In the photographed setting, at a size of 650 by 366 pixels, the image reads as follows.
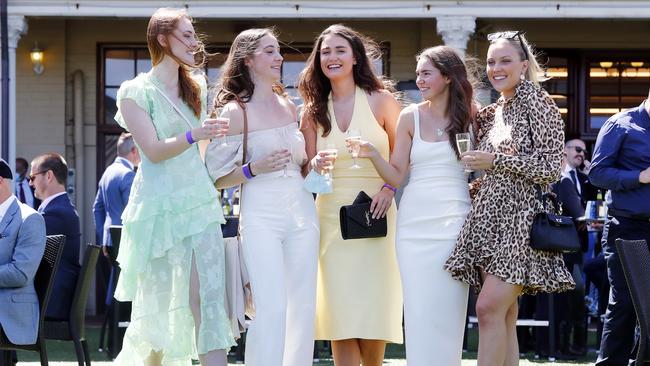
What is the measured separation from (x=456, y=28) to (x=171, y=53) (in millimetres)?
8737

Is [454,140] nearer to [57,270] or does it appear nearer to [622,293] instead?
[622,293]

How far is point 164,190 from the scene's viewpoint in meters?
6.13

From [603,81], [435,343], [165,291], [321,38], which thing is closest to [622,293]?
[435,343]

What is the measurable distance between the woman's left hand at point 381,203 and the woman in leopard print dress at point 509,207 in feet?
1.50

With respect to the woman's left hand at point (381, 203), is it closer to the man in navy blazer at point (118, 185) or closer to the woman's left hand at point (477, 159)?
the woman's left hand at point (477, 159)

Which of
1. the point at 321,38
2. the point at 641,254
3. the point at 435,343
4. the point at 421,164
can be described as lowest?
the point at 435,343

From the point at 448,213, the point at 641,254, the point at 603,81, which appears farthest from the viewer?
the point at 603,81

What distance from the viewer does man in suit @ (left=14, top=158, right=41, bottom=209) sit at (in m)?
14.6

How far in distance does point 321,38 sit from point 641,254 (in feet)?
6.91

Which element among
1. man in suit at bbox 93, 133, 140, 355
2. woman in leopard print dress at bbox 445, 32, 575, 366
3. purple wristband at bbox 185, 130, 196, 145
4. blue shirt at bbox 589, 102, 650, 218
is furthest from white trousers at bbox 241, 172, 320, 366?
man in suit at bbox 93, 133, 140, 355

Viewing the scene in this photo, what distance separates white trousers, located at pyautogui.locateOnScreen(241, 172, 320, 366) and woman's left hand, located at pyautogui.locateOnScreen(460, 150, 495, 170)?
88cm

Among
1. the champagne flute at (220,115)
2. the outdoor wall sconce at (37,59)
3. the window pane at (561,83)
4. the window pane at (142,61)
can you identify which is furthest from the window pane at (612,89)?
the champagne flute at (220,115)

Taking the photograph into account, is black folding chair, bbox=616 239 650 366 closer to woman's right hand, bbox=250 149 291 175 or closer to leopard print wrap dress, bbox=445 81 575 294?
leopard print wrap dress, bbox=445 81 575 294

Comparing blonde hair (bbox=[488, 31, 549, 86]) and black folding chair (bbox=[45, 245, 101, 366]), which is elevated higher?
blonde hair (bbox=[488, 31, 549, 86])
